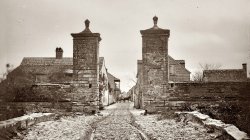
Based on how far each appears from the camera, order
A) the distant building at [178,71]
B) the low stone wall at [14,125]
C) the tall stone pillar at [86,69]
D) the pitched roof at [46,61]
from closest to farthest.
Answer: the low stone wall at [14,125] → the tall stone pillar at [86,69] → the distant building at [178,71] → the pitched roof at [46,61]

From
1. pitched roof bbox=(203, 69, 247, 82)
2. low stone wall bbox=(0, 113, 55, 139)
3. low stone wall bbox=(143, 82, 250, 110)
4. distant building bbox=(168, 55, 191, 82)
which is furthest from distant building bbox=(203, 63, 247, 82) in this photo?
low stone wall bbox=(0, 113, 55, 139)

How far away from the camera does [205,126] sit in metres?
10.0

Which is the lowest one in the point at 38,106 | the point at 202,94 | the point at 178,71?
the point at 38,106

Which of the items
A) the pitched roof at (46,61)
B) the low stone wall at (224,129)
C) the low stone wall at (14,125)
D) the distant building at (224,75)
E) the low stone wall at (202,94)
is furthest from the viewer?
the pitched roof at (46,61)

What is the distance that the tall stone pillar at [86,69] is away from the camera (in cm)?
1825

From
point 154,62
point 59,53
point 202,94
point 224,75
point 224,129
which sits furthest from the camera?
point 59,53

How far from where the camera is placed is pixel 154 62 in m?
→ 18.0

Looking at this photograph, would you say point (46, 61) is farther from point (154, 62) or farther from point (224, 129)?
point (224, 129)

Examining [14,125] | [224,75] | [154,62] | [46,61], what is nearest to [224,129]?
[14,125]

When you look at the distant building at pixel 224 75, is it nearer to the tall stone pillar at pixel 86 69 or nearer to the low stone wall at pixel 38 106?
the tall stone pillar at pixel 86 69

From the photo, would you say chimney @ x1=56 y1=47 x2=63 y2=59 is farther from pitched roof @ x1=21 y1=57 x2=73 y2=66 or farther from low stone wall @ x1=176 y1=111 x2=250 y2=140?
low stone wall @ x1=176 y1=111 x2=250 y2=140

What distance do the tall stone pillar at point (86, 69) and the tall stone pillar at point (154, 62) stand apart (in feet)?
10.4

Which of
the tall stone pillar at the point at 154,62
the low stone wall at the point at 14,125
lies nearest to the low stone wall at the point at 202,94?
the tall stone pillar at the point at 154,62

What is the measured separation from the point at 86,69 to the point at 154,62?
176 inches
